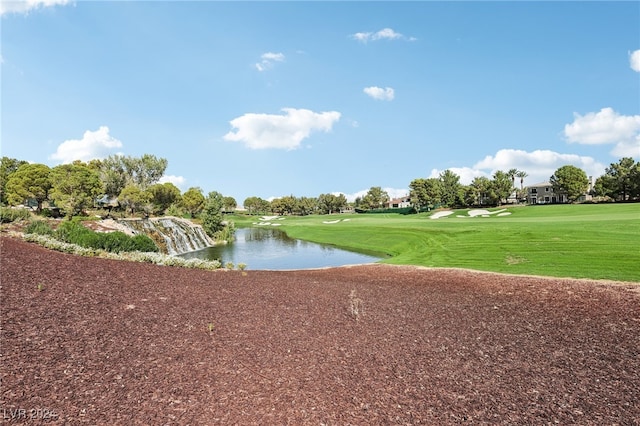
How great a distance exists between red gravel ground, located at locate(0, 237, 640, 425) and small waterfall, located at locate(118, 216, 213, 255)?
2681 cm

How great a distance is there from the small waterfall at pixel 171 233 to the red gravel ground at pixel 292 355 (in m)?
26.8

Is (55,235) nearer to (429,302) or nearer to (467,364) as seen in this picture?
(429,302)

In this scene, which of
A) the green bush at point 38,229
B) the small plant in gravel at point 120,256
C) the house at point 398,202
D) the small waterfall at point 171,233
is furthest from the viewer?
the house at point 398,202

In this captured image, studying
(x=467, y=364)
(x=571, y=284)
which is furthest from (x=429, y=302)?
(x=571, y=284)

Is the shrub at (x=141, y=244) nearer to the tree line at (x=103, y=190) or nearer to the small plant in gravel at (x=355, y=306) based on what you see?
the small plant in gravel at (x=355, y=306)

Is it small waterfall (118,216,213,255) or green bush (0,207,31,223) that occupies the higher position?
green bush (0,207,31,223)

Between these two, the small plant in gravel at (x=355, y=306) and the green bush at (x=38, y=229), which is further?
the green bush at (x=38, y=229)

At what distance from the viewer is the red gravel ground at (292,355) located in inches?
Result: 190

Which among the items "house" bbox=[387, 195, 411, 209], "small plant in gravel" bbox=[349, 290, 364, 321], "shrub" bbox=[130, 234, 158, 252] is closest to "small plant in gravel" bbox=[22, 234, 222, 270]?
"shrub" bbox=[130, 234, 158, 252]

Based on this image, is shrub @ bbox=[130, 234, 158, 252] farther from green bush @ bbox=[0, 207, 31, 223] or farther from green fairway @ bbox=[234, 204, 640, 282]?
green fairway @ bbox=[234, 204, 640, 282]

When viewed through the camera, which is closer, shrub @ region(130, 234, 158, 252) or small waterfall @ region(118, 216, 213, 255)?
shrub @ region(130, 234, 158, 252)

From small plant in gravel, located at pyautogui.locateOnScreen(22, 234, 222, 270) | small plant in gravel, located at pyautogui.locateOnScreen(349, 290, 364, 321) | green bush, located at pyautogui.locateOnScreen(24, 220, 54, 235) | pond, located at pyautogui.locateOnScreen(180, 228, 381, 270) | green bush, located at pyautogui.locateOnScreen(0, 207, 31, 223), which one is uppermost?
green bush, located at pyautogui.locateOnScreen(0, 207, 31, 223)

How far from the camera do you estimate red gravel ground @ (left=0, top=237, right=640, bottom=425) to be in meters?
4.83

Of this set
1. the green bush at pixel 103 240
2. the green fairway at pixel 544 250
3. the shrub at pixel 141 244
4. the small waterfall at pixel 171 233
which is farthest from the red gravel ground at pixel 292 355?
the small waterfall at pixel 171 233
